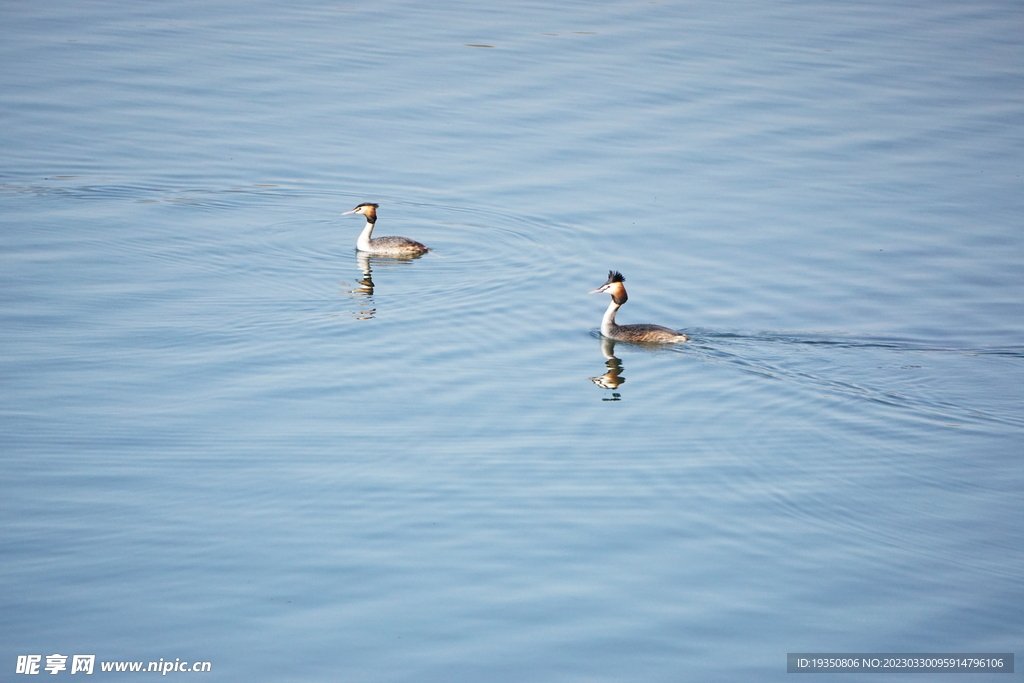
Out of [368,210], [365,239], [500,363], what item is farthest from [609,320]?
[368,210]

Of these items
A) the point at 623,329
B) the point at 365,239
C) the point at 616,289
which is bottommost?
the point at 623,329

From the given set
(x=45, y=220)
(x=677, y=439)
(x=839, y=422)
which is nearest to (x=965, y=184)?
(x=839, y=422)

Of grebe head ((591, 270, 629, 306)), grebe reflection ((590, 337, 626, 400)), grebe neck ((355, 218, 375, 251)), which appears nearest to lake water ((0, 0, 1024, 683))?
grebe reflection ((590, 337, 626, 400))

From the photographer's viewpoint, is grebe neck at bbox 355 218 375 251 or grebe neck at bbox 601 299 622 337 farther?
grebe neck at bbox 355 218 375 251

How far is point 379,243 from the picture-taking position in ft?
57.3

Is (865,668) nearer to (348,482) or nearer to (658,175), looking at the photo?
(348,482)

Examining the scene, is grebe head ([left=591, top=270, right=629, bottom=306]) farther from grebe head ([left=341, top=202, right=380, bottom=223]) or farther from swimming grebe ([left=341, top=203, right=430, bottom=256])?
grebe head ([left=341, top=202, right=380, bottom=223])

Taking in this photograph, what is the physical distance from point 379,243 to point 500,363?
4647mm

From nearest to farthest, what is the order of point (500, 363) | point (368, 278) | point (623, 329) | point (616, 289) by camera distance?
1. point (500, 363)
2. point (623, 329)
3. point (616, 289)
4. point (368, 278)

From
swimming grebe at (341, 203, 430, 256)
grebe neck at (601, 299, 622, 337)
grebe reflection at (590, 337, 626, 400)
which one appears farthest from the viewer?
swimming grebe at (341, 203, 430, 256)

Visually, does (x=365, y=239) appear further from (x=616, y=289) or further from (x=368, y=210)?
(x=616, y=289)

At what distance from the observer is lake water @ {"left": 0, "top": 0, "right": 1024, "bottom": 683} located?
866 cm

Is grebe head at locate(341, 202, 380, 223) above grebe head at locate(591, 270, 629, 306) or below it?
above

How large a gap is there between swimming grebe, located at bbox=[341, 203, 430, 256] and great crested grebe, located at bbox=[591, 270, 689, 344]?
3524 mm
